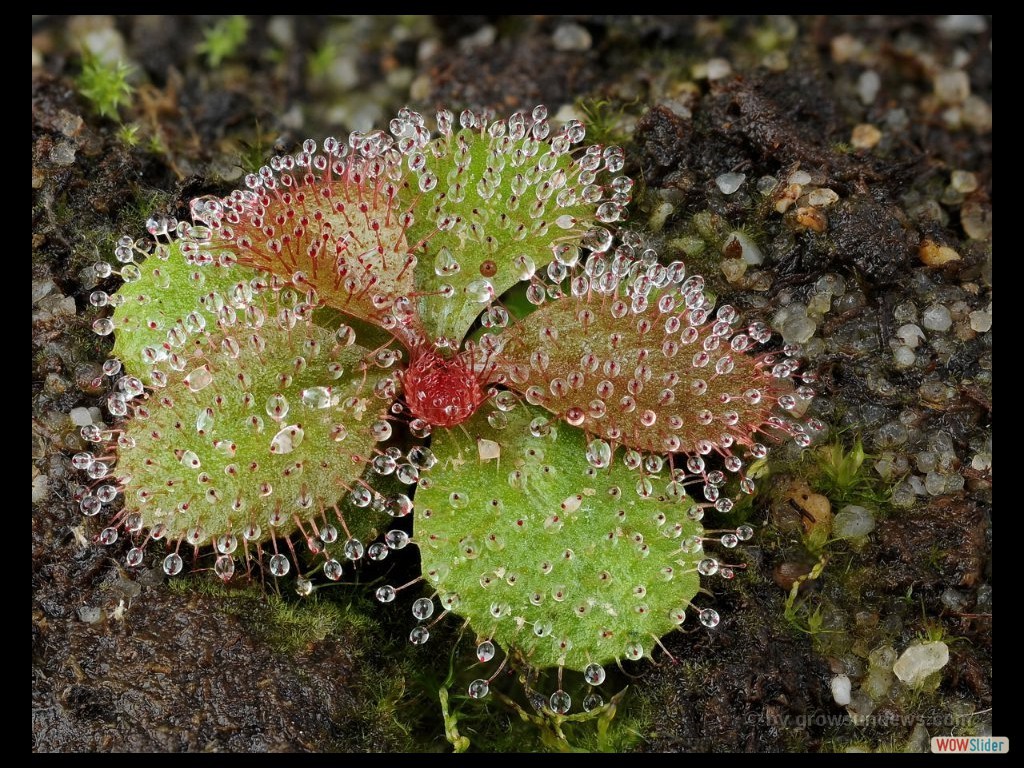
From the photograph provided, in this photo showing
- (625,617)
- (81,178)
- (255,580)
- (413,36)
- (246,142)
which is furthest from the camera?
(413,36)

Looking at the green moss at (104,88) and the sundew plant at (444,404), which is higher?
the green moss at (104,88)

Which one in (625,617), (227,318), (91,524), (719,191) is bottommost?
(625,617)

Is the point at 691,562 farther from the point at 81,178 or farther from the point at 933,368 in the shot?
the point at 81,178

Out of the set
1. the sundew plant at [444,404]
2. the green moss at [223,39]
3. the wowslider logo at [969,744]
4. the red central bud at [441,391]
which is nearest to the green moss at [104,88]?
the green moss at [223,39]

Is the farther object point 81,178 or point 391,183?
point 81,178

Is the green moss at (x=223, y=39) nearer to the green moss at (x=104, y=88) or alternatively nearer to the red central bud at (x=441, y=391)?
the green moss at (x=104, y=88)

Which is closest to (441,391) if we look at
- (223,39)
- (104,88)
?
(104,88)

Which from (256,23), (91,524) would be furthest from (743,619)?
(256,23)
